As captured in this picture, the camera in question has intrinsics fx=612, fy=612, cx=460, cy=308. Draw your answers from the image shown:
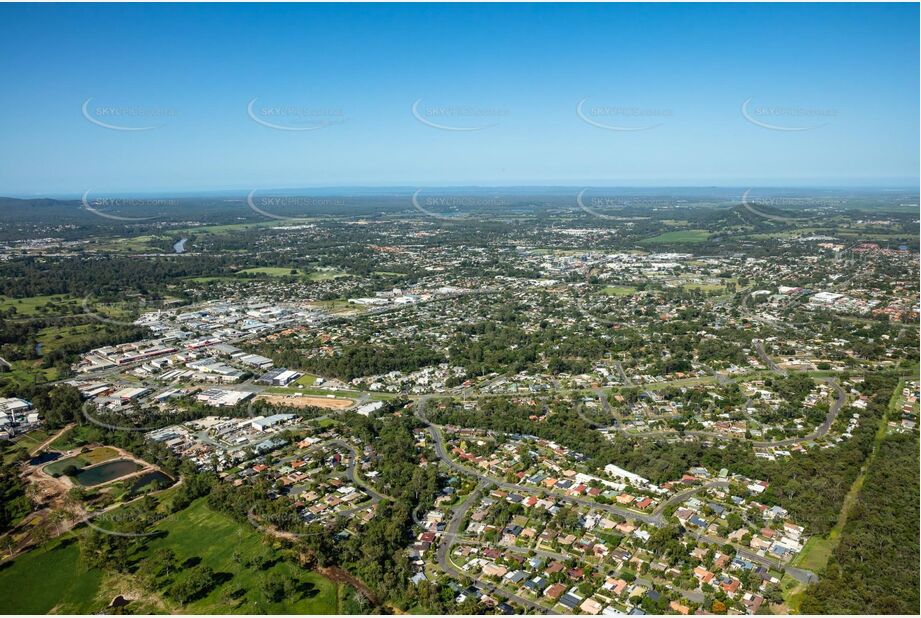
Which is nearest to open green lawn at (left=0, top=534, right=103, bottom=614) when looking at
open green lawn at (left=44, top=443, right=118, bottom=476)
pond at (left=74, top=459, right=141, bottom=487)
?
pond at (left=74, top=459, right=141, bottom=487)

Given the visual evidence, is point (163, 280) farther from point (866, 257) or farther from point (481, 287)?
point (866, 257)

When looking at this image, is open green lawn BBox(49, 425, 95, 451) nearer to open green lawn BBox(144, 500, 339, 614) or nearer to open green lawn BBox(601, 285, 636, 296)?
open green lawn BBox(144, 500, 339, 614)

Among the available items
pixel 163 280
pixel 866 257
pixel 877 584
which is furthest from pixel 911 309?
pixel 163 280

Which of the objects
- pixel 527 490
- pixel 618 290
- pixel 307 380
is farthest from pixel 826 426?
pixel 618 290

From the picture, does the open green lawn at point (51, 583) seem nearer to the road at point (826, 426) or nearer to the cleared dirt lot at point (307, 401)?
the cleared dirt lot at point (307, 401)

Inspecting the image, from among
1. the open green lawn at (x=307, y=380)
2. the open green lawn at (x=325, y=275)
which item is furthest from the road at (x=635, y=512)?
the open green lawn at (x=325, y=275)

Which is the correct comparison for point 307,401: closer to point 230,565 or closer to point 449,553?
point 230,565

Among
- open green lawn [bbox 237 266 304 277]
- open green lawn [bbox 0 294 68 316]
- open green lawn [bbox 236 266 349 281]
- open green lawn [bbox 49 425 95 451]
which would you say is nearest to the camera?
open green lawn [bbox 49 425 95 451]
